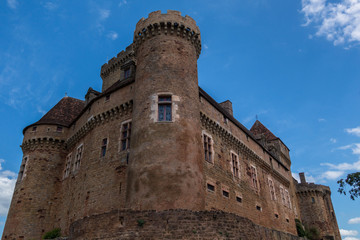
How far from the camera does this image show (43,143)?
70.0 ft

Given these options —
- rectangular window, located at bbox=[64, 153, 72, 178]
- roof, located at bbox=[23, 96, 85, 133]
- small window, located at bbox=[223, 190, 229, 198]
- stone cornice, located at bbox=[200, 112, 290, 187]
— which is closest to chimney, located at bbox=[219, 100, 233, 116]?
stone cornice, located at bbox=[200, 112, 290, 187]

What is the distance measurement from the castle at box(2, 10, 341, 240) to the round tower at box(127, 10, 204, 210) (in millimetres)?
48

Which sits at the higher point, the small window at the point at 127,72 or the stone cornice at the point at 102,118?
the small window at the point at 127,72

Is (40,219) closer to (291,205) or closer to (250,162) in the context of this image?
(250,162)

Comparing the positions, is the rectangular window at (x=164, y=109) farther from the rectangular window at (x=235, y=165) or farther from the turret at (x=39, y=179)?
the turret at (x=39, y=179)

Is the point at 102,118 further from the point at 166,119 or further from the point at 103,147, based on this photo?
the point at 166,119

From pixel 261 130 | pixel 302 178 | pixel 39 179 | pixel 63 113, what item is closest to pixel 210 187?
pixel 39 179

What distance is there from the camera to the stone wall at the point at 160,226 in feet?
32.4

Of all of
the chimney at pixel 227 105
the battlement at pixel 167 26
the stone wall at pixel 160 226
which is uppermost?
the chimney at pixel 227 105

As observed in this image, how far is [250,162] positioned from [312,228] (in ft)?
51.5

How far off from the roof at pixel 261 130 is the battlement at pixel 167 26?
21.1 m

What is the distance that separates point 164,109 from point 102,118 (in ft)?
18.1

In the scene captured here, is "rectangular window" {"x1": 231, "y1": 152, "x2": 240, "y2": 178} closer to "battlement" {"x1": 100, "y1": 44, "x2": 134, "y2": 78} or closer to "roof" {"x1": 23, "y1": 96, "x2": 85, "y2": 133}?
"roof" {"x1": 23, "y1": 96, "x2": 85, "y2": 133}

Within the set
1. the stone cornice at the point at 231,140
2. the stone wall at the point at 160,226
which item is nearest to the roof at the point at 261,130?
the stone cornice at the point at 231,140
